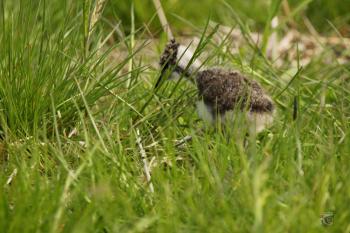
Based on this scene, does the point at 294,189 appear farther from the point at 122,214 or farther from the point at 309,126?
the point at 309,126

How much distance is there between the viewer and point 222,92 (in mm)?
3885

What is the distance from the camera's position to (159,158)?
3512 mm

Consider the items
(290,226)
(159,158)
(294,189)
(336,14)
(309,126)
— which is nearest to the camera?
(290,226)

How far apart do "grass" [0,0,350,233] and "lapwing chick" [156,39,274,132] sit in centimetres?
9

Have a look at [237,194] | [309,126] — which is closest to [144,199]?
[237,194]

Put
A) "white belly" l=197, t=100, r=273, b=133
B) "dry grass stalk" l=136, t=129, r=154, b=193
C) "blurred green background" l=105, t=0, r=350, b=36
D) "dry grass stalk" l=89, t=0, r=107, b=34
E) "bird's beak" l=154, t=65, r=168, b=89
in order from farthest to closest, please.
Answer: "blurred green background" l=105, t=0, r=350, b=36 → "bird's beak" l=154, t=65, r=168, b=89 → "dry grass stalk" l=89, t=0, r=107, b=34 → "white belly" l=197, t=100, r=273, b=133 → "dry grass stalk" l=136, t=129, r=154, b=193

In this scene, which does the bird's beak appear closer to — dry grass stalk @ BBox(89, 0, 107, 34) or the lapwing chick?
the lapwing chick

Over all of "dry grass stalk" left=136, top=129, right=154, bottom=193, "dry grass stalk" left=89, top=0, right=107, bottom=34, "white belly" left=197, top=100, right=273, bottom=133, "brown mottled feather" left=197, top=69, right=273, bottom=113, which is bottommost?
"dry grass stalk" left=136, top=129, right=154, bottom=193

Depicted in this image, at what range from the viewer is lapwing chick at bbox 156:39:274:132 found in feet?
12.5

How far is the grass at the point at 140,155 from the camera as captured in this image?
106 inches

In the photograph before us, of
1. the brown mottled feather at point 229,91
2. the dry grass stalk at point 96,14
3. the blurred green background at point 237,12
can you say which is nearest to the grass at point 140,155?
the dry grass stalk at point 96,14

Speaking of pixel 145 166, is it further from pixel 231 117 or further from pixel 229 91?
pixel 229 91

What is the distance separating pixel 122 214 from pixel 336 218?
0.78 m

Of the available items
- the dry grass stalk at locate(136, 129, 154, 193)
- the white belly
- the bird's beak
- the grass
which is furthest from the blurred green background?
the dry grass stalk at locate(136, 129, 154, 193)
